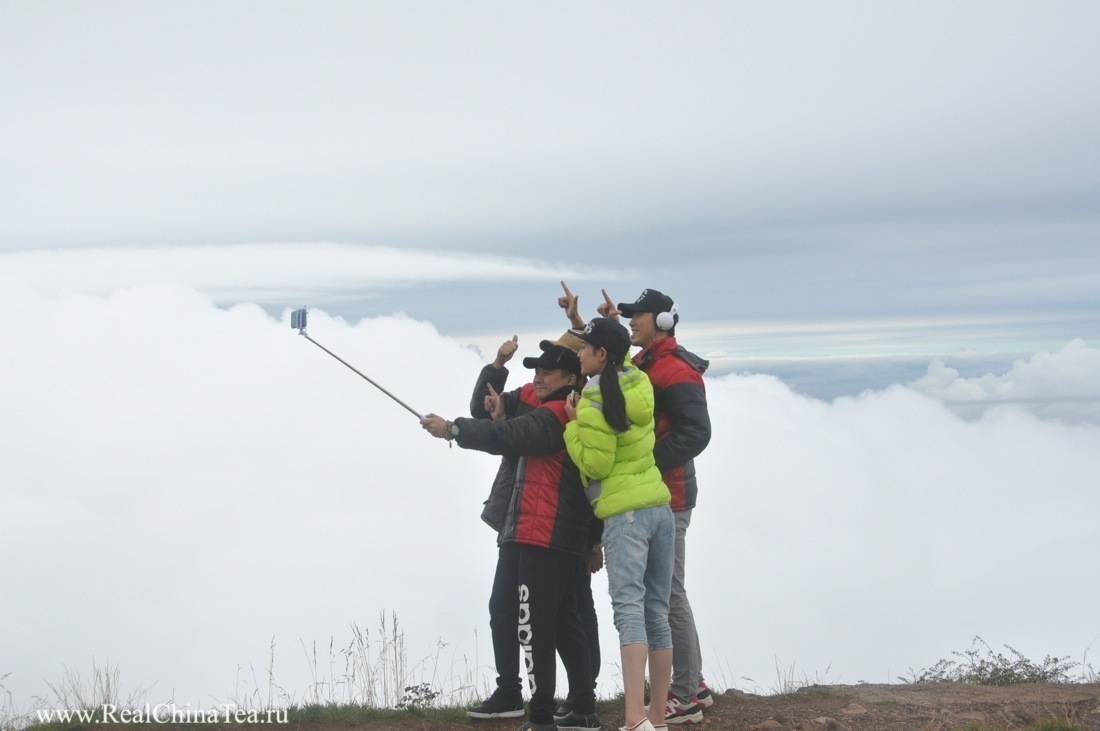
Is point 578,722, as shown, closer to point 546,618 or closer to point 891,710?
point 546,618

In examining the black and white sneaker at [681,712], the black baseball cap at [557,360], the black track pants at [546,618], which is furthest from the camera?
the black and white sneaker at [681,712]

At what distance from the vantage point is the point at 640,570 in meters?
6.17

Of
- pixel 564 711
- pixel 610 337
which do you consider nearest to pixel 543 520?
pixel 610 337

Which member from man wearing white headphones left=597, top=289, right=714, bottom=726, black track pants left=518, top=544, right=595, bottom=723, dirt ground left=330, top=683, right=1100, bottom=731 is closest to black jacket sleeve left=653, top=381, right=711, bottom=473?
man wearing white headphones left=597, top=289, right=714, bottom=726

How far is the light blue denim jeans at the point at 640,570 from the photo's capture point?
20.1 feet

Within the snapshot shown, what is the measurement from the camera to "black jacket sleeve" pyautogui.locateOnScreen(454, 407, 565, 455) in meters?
6.28

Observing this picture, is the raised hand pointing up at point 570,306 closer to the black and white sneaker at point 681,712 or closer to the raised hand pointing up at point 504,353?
the raised hand pointing up at point 504,353

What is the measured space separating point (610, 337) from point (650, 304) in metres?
0.92

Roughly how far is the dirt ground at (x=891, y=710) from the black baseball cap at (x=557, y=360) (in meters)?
2.44

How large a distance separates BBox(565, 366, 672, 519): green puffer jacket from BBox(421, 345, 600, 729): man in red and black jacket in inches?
9.7

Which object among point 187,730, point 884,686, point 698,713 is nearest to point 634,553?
point 698,713

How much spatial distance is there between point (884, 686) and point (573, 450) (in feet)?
14.7

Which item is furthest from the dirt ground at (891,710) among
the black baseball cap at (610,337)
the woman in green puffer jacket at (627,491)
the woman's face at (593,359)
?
the black baseball cap at (610,337)

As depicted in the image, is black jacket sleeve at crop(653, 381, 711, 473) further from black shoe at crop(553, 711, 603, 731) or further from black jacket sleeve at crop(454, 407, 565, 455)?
black shoe at crop(553, 711, 603, 731)
